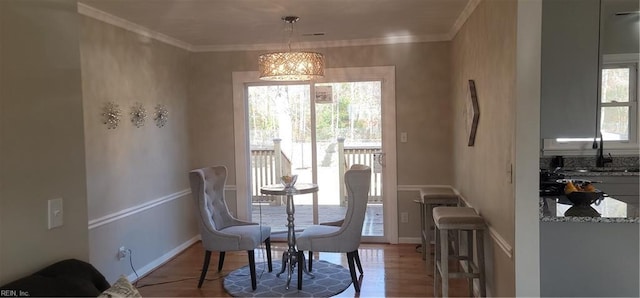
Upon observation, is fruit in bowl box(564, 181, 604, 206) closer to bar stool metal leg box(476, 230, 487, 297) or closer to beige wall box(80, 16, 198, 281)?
bar stool metal leg box(476, 230, 487, 297)

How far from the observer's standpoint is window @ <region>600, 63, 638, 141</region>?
462 cm

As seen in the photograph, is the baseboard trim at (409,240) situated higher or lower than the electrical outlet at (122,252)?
lower

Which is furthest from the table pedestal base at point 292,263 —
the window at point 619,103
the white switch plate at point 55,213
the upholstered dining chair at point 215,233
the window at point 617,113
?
the window at point 619,103

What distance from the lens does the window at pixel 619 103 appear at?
15.1 ft

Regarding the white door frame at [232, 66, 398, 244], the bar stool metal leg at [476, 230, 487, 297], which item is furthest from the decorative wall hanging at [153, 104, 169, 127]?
the bar stool metal leg at [476, 230, 487, 297]

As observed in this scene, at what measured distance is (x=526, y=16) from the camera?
7.32ft

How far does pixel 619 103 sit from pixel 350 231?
334cm

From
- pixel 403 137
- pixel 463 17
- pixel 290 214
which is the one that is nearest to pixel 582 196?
pixel 463 17

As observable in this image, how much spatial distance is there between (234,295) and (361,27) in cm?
273

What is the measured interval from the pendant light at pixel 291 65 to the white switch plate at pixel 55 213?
229 cm

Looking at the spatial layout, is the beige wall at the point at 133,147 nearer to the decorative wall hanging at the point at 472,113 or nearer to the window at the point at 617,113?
the decorative wall hanging at the point at 472,113

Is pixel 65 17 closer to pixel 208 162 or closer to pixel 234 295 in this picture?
pixel 234 295

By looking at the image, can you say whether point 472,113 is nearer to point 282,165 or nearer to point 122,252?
point 282,165

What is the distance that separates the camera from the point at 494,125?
2787 mm
